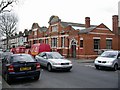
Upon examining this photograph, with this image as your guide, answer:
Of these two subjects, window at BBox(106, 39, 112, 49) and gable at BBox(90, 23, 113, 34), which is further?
window at BBox(106, 39, 112, 49)

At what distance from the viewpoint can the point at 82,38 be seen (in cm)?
3578

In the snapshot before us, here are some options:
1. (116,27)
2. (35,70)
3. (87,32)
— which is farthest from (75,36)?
(35,70)

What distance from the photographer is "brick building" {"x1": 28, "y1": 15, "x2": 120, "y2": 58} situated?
3588cm

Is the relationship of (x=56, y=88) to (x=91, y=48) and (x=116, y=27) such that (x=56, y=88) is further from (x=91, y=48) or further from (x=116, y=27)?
(x=116, y=27)

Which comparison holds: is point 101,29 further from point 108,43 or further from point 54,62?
point 54,62

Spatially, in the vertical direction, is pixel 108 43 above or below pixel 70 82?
above

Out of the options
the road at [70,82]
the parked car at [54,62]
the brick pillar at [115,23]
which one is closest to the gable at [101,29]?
the brick pillar at [115,23]

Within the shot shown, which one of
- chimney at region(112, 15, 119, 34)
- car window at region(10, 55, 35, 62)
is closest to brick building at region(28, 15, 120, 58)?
chimney at region(112, 15, 119, 34)

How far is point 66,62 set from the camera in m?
16.4

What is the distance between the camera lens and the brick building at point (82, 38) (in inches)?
1412

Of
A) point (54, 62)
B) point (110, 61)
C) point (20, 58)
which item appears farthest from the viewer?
point (110, 61)

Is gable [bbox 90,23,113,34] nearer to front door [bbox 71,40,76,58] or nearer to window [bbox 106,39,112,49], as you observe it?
window [bbox 106,39,112,49]

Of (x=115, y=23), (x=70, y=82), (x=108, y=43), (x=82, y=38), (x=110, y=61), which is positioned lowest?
(x=70, y=82)

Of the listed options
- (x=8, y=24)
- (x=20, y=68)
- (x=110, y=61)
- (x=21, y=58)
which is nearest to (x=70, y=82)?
(x=20, y=68)
